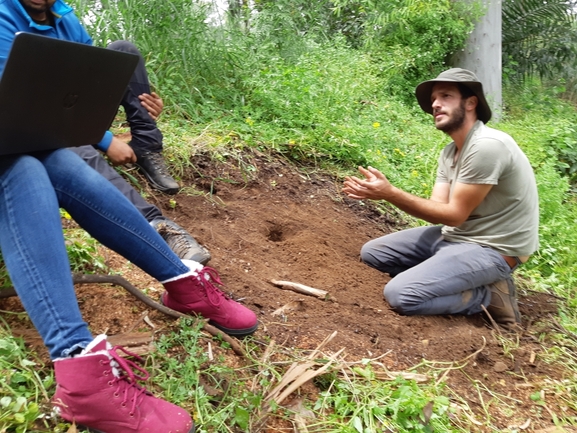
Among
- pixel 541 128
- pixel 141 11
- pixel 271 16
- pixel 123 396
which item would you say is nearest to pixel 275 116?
pixel 141 11

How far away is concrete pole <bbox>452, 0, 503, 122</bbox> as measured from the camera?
7.57 meters

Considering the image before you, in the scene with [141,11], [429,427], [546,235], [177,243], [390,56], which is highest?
[141,11]

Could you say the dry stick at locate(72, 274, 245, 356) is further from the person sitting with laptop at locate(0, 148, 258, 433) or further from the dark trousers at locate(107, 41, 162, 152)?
the dark trousers at locate(107, 41, 162, 152)

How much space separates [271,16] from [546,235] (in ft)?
13.1

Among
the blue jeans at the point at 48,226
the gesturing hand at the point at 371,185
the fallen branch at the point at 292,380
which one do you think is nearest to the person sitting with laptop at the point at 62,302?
the blue jeans at the point at 48,226

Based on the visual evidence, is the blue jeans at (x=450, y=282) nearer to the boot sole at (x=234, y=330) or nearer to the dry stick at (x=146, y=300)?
the boot sole at (x=234, y=330)

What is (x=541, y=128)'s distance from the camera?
706 cm

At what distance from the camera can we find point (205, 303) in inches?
80.5

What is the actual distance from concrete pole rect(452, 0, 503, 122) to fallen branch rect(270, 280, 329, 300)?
18.8 ft

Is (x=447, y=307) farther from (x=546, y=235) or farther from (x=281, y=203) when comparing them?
(x=546, y=235)

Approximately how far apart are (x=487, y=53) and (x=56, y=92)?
292 inches

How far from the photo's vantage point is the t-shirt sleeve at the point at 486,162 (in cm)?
280

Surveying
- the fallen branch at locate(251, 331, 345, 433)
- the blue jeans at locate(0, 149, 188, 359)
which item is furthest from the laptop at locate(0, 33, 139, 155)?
the fallen branch at locate(251, 331, 345, 433)

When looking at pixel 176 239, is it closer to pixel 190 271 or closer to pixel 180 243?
pixel 180 243
